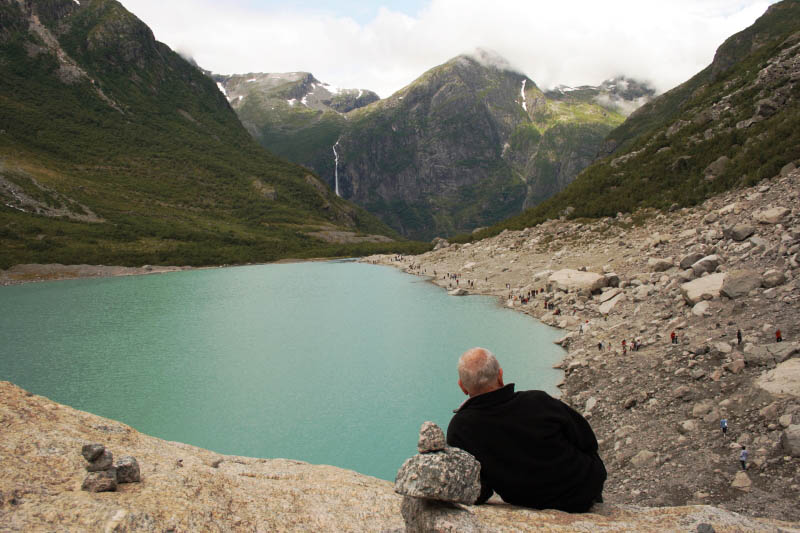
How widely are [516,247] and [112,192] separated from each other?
133801 mm

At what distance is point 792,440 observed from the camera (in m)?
9.47

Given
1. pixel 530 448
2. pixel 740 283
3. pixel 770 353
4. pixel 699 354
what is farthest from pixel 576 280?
pixel 530 448

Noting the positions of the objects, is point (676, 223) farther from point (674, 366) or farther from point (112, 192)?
point (112, 192)

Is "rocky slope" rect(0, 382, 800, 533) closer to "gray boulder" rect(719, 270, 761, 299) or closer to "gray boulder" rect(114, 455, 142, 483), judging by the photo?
"gray boulder" rect(114, 455, 142, 483)

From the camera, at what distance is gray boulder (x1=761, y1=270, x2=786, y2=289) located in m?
16.8

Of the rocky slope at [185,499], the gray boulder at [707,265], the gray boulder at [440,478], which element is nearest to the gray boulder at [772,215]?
the gray boulder at [707,265]

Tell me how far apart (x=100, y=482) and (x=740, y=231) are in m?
28.2

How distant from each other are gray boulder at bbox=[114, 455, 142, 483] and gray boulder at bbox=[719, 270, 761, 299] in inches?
819

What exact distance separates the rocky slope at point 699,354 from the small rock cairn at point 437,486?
25.3ft

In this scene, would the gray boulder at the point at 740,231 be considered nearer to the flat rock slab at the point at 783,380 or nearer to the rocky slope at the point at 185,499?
the flat rock slab at the point at 783,380

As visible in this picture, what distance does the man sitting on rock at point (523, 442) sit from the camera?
487cm

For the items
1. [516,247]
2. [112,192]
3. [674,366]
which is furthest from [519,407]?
[112,192]

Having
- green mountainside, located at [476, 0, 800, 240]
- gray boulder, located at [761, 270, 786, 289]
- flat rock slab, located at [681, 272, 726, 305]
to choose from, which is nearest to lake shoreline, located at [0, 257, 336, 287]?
green mountainside, located at [476, 0, 800, 240]

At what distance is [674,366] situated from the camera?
50.7 feet
